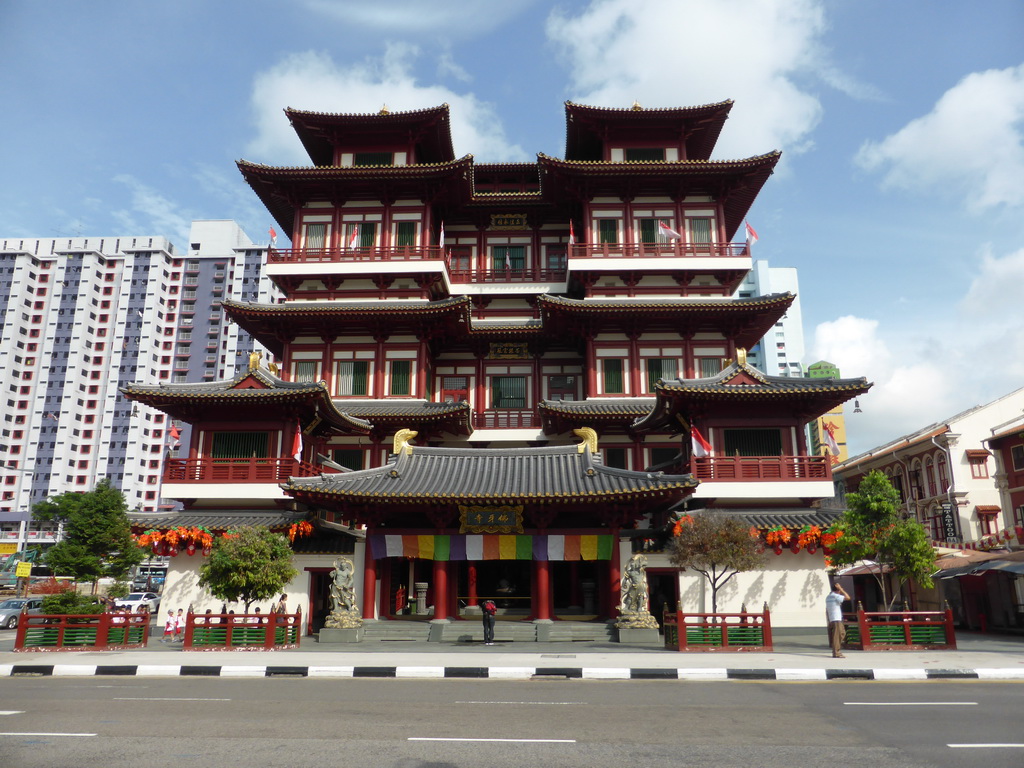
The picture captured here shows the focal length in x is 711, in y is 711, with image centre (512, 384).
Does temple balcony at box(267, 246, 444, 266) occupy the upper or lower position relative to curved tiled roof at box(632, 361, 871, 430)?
upper

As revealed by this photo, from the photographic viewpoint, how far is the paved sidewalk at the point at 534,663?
16.5m

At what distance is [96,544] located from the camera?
57312 mm

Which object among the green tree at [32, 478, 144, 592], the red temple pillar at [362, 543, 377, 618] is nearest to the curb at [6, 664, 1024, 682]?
the red temple pillar at [362, 543, 377, 618]

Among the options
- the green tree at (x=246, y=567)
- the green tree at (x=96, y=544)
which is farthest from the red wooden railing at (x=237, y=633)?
the green tree at (x=96, y=544)

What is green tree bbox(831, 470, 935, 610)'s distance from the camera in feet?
72.8

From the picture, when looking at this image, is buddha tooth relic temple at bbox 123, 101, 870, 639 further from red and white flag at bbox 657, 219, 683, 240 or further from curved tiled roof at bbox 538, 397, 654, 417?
red and white flag at bbox 657, 219, 683, 240

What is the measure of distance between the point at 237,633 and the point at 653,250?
26.7m

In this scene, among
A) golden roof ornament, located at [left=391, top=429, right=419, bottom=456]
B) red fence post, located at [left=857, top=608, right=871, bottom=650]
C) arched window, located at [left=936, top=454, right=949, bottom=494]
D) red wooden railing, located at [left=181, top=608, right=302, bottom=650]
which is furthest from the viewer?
arched window, located at [left=936, top=454, right=949, bottom=494]

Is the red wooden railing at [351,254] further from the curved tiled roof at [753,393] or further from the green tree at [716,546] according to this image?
the green tree at [716,546]

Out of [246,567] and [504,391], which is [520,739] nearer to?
[246,567]

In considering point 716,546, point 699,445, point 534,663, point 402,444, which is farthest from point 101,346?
point 534,663

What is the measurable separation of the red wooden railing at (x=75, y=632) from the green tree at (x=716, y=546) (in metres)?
18.0

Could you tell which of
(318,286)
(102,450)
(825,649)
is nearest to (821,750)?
(825,649)

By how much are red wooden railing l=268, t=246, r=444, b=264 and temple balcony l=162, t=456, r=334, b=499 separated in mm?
12613
